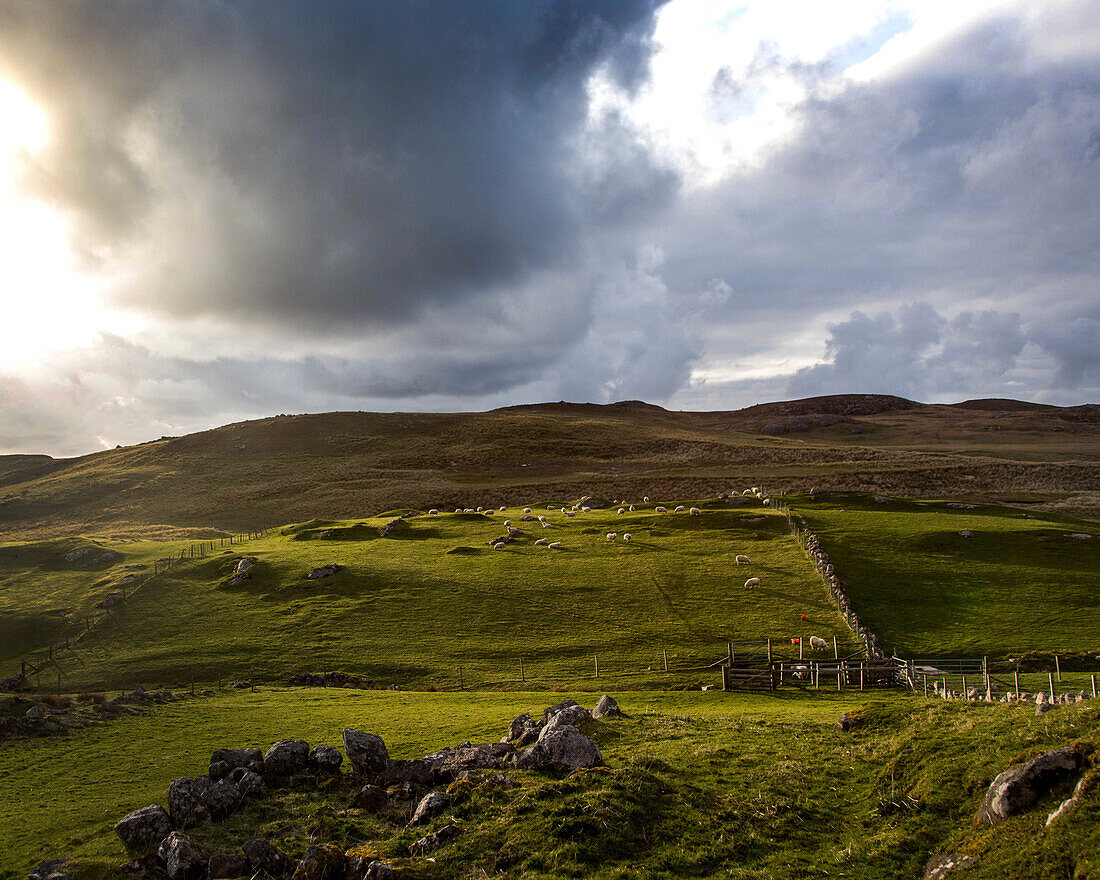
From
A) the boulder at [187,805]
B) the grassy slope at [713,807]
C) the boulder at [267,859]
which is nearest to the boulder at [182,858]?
the boulder at [267,859]

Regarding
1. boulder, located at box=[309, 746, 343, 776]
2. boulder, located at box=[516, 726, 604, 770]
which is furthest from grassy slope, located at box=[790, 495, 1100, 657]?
boulder, located at box=[309, 746, 343, 776]

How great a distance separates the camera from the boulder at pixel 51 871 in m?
12.5

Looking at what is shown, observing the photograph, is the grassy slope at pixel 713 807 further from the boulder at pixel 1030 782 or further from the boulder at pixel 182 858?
the boulder at pixel 182 858

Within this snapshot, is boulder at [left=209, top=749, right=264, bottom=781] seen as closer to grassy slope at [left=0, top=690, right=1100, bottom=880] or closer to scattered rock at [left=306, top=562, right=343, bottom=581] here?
grassy slope at [left=0, top=690, right=1100, bottom=880]

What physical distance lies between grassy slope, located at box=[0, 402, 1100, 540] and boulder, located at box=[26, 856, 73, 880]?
84304 mm

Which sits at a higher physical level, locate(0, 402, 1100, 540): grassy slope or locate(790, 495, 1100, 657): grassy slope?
locate(0, 402, 1100, 540): grassy slope

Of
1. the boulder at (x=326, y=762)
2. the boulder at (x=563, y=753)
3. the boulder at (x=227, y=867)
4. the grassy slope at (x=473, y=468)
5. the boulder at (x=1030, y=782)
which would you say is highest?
the grassy slope at (x=473, y=468)

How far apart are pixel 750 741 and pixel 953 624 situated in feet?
88.7

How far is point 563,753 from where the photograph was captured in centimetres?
1577

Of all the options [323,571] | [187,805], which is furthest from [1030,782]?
[323,571]

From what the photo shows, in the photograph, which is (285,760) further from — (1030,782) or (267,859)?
(1030,782)

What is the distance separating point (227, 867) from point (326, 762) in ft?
16.0

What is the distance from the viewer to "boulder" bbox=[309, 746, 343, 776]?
17.4 m

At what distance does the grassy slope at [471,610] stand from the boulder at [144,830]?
68.5ft
